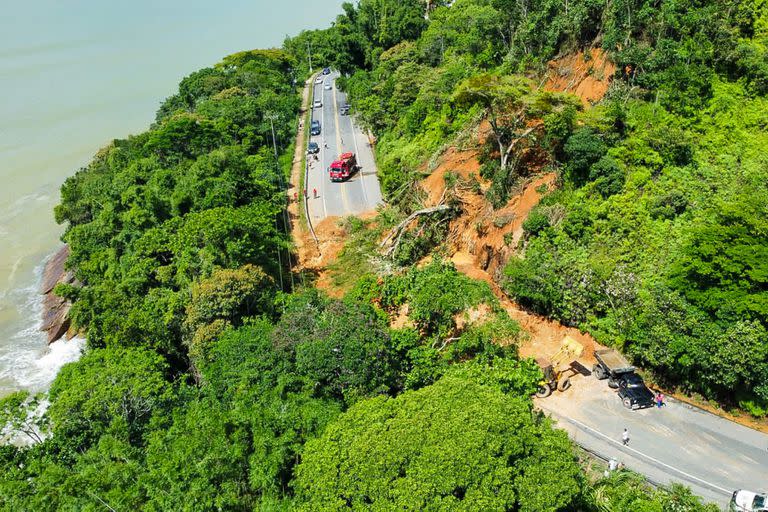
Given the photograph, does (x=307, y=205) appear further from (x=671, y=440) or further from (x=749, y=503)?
(x=749, y=503)

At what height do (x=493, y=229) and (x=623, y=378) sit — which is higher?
(x=493, y=229)

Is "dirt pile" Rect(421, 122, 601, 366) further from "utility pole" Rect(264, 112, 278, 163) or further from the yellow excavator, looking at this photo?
"utility pole" Rect(264, 112, 278, 163)

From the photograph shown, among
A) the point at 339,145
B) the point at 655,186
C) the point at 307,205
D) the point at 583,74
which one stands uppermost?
the point at 583,74

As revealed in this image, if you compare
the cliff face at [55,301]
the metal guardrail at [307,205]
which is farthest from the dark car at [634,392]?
the cliff face at [55,301]

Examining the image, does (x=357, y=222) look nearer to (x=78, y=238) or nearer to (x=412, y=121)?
(x=412, y=121)

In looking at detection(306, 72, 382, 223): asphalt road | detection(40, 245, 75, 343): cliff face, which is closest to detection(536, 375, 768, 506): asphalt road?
detection(306, 72, 382, 223): asphalt road

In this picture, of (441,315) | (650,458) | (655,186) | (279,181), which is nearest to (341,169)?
(279,181)

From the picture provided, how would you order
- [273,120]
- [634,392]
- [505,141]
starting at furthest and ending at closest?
[273,120] → [505,141] → [634,392]
